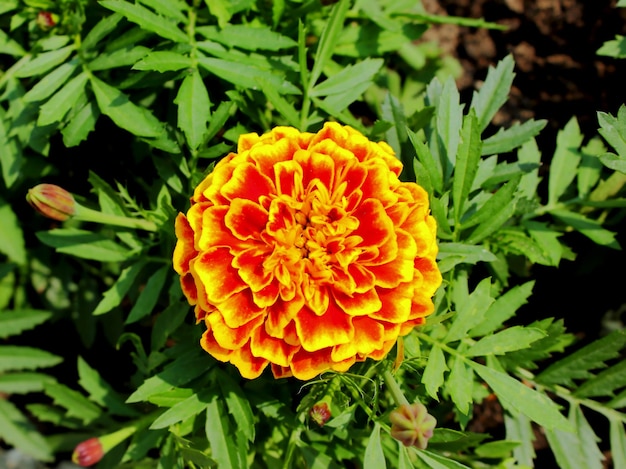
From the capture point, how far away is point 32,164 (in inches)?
73.5

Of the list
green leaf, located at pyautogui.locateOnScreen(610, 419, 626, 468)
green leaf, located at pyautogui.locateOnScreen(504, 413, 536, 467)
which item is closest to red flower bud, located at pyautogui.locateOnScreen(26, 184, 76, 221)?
green leaf, located at pyautogui.locateOnScreen(504, 413, 536, 467)

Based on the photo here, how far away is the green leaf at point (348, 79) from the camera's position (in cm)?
163

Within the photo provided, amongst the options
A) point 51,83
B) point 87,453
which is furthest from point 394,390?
point 51,83

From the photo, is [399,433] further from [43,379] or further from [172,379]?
[43,379]

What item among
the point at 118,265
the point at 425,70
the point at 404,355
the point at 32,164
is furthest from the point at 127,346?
the point at 425,70

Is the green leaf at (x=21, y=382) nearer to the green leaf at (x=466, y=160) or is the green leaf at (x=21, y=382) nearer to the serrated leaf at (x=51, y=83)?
the serrated leaf at (x=51, y=83)

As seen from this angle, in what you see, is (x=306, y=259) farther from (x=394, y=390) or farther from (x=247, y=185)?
(x=394, y=390)

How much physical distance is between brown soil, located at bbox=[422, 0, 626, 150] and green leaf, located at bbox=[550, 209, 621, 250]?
620 mm

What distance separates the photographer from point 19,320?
6.20 ft

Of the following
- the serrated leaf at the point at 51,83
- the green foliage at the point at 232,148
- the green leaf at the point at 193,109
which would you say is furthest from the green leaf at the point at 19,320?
the green leaf at the point at 193,109

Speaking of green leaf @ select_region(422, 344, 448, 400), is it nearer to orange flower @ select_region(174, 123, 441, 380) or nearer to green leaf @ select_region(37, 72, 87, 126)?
orange flower @ select_region(174, 123, 441, 380)

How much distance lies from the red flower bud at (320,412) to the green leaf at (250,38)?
84cm

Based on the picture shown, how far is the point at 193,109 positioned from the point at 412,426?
2.75ft

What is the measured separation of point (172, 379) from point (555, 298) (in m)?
1.28
